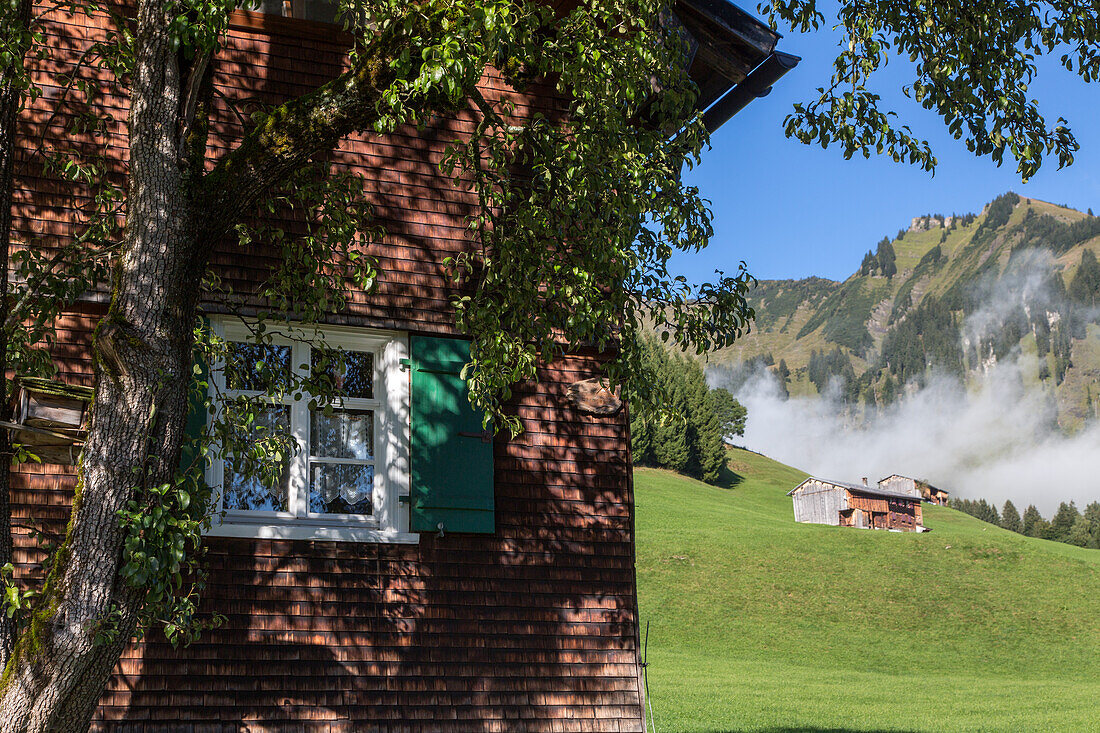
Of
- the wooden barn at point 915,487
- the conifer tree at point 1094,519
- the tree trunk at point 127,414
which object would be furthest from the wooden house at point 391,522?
the conifer tree at point 1094,519

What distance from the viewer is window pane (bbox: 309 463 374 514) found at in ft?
24.0

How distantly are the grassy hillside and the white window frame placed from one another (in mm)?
7998

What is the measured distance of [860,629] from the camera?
2966 centimetres

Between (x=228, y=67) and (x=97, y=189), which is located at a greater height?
(x=228, y=67)

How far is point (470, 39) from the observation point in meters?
4.93

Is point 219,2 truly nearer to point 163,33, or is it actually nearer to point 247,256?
point 163,33

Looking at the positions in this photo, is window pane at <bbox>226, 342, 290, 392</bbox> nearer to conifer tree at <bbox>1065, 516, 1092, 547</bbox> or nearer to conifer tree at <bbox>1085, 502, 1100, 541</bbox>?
conifer tree at <bbox>1065, 516, 1092, 547</bbox>

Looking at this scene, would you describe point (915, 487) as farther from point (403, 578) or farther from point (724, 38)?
point (403, 578)

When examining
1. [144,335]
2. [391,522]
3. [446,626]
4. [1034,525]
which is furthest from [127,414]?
[1034,525]

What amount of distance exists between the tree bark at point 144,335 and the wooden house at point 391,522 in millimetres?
1333

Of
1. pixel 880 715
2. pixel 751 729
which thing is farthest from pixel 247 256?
pixel 880 715

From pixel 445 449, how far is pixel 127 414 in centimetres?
307

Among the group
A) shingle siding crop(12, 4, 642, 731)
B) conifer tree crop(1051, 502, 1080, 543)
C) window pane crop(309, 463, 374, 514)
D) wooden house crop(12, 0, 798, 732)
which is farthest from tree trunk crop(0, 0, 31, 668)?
conifer tree crop(1051, 502, 1080, 543)

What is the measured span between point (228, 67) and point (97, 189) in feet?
4.41
